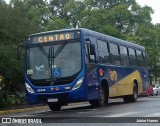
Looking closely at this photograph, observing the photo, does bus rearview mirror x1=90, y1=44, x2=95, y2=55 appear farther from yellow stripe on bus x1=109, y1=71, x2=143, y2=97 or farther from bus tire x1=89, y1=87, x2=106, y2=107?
yellow stripe on bus x1=109, y1=71, x2=143, y2=97

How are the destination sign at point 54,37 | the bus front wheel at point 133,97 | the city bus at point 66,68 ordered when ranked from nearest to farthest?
the city bus at point 66,68 < the destination sign at point 54,37 < the bus front wheel at point 133,97

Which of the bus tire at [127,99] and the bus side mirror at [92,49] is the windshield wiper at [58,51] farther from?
the bus tire at [127,99]

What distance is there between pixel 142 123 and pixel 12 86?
61.1 ft

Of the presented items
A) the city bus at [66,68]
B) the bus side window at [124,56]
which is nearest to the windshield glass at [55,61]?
the city bus at [66,68]

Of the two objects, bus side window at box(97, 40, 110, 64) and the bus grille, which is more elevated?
bus side window at box(97, 40, 110, 64)

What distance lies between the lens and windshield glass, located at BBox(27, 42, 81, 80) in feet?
52.5

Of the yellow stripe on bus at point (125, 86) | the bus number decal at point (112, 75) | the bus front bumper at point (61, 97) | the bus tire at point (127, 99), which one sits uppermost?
the bus number decal at point (112, 75)

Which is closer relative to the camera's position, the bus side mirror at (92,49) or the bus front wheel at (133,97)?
the bus side mirror at (92,49)

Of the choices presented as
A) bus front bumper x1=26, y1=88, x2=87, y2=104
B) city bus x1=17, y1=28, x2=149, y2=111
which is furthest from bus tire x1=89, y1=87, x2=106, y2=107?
bus front bumper x1=26, y1=88, x2=87, y2=104

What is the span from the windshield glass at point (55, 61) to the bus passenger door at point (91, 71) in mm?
497

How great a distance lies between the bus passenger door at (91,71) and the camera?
16344mm

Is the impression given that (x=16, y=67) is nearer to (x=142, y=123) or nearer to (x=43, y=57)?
(x=43, y=57)

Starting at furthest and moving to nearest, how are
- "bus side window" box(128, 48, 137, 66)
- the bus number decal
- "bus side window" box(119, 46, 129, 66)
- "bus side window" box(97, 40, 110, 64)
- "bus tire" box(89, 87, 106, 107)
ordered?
1. "bus side window" box(128, 48, 137, 66)
2. "bus side window" box(119, 46, 129, 66)
3. the bus number decal
4. "bus side window" box(97, 40, 110, 64)
5. "bus tire" box(89, 87, 106, 107)

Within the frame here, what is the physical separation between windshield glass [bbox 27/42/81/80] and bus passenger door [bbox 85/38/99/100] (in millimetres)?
497
